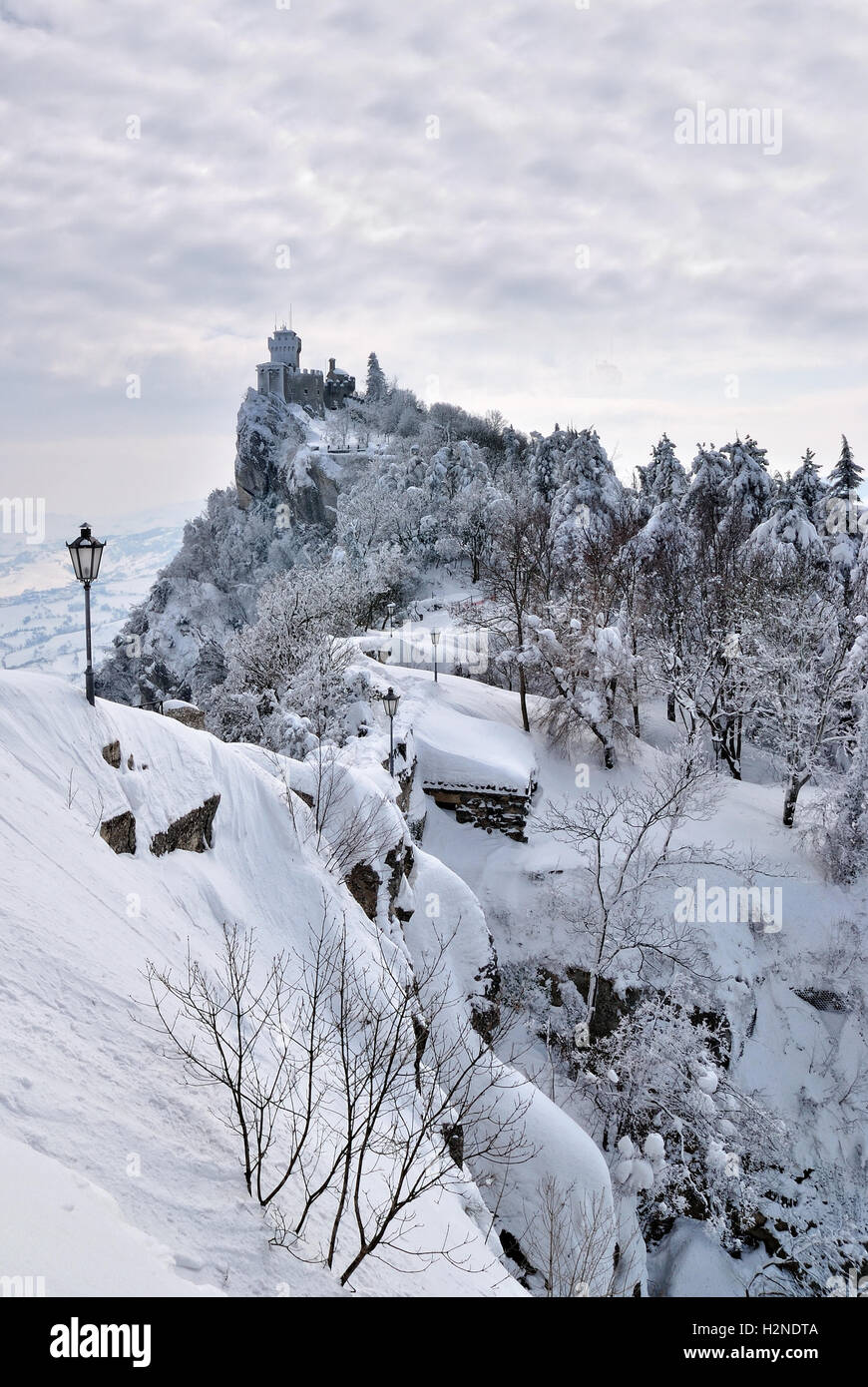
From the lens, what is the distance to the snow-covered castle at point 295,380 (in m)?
81.8

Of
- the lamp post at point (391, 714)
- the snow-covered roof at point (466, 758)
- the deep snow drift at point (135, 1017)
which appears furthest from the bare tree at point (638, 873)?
the deep snow drift at point (135, 1017)

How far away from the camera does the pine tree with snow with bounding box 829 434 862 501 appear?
2881cm

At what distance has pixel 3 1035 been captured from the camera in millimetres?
5203

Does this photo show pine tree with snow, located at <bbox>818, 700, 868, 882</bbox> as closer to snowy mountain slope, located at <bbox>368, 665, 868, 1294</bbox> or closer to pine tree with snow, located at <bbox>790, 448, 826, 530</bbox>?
snowy mountain slope, located at <bbox>368, 665, 868, 1294</bbox>

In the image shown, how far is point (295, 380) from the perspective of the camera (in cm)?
8269

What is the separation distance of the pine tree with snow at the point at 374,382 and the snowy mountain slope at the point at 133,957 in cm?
8458

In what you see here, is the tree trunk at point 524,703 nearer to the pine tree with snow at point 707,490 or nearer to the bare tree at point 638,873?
the bare tree at point 638,873

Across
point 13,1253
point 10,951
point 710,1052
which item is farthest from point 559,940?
point 13,1253

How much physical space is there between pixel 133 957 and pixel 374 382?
9049 centimetres

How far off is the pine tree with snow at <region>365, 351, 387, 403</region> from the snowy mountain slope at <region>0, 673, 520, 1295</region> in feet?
278

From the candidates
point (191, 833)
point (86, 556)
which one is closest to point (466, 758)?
point (191, 833)

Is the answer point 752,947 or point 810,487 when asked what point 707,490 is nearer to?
point 810,487

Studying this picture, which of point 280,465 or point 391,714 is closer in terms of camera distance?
point 391,714
